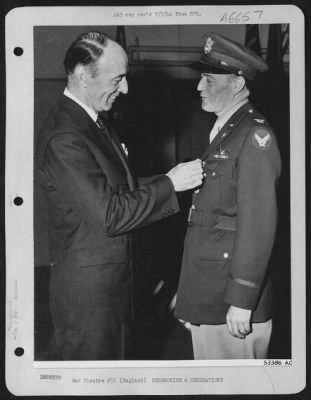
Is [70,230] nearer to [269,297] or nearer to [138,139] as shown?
[138,139]

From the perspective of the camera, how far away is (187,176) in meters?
0.76

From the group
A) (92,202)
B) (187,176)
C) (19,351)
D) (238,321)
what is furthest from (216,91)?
(19,351)

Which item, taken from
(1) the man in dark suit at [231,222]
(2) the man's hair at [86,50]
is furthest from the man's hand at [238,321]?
(2) the man's hair at [86,50]

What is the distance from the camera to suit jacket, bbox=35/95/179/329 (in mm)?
738

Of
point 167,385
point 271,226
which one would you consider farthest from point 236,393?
point 271,226

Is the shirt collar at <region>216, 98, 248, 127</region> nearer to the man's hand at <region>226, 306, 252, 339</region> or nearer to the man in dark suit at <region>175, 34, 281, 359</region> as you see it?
the man in dark suit at <region>175, 34, 281, 359</region>

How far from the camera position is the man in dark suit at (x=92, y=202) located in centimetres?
74

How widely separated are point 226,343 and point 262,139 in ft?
1.15

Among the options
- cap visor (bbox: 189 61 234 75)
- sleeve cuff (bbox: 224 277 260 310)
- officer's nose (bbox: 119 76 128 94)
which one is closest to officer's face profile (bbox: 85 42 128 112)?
officer's nose (bbox: 119 76 128 94)

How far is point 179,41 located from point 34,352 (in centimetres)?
60

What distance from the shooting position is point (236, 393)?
0.79 m

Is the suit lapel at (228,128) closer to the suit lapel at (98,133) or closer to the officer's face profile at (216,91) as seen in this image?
the officer's face profile at (216,91)

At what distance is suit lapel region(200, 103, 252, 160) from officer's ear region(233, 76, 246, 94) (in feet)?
0.10

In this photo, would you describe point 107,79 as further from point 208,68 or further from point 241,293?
point 241,293
